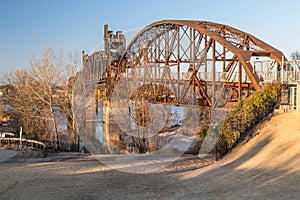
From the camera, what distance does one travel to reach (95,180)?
1205 cm

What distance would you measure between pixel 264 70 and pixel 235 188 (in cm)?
1142

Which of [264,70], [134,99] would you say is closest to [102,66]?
[134,99]

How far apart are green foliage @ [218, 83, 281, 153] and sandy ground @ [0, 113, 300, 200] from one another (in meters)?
0.57

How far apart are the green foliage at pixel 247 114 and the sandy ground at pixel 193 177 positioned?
569 mm

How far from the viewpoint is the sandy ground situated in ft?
29.1

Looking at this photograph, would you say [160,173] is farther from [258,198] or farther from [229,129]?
[258,198]

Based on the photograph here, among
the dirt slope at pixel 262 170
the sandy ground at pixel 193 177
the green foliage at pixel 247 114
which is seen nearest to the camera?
the dirt slope at pixel 262 170

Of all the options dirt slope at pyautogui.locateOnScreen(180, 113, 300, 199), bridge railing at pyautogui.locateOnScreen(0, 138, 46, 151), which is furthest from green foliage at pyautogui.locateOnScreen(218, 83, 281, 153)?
bridge railing at pyautogui.locateOnScreen(0, 138, 46, 151)

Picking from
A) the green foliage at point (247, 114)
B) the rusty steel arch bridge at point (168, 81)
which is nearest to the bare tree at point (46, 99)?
the rusty steel arch bridge at point (168, 81)

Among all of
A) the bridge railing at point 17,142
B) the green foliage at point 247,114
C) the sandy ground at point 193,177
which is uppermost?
the green foliage at point 247,114

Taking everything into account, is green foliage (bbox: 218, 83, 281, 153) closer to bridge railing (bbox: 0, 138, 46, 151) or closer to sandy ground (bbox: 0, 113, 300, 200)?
sandy ground (bbox: 0, 113, 300, 200)

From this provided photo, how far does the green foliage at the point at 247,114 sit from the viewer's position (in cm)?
1450

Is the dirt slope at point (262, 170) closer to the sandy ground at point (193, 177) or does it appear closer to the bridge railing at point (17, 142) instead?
the sandy ground at point (193, 177)

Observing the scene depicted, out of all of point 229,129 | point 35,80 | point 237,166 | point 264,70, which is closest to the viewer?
point 237,166
